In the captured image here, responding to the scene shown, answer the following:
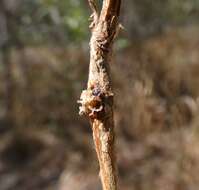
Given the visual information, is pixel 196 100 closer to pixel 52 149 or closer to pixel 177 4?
pixel 52 149

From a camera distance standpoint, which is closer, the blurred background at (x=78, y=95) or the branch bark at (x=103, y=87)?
the branch bark at (x=103, y=87)

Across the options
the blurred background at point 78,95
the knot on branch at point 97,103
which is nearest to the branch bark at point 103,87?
the knot on branch at point 97,103

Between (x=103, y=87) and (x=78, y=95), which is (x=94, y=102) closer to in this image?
(x=103, y=87)

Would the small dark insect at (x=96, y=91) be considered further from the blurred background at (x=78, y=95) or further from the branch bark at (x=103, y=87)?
the blurred background at (x=78, y=95)

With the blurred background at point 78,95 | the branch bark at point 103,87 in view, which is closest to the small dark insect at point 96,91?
the branch bark at point 103,87

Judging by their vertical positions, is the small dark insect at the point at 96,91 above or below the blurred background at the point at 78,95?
below

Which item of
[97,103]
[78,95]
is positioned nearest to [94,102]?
[97,103]
